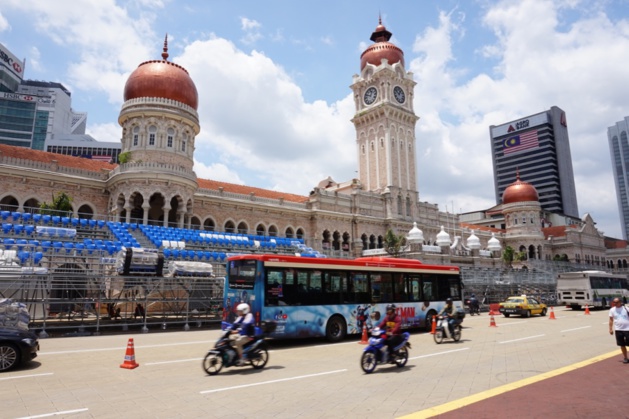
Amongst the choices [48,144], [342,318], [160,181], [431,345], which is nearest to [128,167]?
[160,181]

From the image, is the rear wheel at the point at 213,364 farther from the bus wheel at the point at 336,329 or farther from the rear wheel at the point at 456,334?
the rear wheel at the point at 456,334

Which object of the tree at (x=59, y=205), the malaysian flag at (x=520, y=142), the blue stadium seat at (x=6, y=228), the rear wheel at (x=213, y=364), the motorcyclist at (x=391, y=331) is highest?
the malaysian flag at (x=520, y=142)

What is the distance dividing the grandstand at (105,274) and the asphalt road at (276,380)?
3731 mm

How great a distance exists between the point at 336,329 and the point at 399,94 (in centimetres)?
4397

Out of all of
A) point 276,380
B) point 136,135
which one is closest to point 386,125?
point 136,135

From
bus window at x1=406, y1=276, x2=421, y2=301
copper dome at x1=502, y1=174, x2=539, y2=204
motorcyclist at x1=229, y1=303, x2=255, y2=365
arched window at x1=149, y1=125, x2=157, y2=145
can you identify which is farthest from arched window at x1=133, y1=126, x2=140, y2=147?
copper dome at x1=502, y1=174, x2=539, y2=204

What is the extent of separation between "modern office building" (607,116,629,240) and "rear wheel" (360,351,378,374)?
19317cm

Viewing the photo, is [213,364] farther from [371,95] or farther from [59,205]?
[371,95]

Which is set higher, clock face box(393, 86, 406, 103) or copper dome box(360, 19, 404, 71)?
copper dome box(360, 19, 404, 71)

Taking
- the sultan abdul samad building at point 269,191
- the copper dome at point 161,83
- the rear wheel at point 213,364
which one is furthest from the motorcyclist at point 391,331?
the copper dome at point 161,83

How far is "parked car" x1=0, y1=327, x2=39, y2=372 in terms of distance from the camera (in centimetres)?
912

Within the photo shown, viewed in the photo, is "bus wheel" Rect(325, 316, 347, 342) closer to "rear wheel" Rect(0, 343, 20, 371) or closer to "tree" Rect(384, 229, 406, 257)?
"rear wheel" Rect(0, 343, 20, 371)

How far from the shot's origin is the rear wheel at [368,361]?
9.14 m

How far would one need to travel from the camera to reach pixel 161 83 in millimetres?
31766
